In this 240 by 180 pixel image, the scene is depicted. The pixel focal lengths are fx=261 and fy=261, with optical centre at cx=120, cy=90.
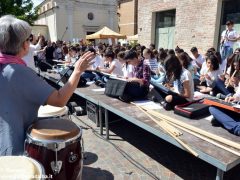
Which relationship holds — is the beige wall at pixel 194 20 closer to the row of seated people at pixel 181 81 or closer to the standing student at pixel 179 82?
the row of seated people at pixel 181 81

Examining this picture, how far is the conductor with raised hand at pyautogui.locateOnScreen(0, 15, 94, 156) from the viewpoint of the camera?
1969 mm

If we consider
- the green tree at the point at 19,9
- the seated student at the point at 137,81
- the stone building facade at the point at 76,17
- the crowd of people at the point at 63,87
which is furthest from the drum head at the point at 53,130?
the stone building facade at the point at 76,17

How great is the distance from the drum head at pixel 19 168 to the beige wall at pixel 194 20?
1111 cm

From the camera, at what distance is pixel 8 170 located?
5.64 ft

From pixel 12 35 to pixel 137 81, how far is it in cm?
304

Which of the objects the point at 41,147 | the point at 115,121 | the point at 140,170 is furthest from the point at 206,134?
the point at 115,121

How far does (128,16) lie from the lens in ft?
128

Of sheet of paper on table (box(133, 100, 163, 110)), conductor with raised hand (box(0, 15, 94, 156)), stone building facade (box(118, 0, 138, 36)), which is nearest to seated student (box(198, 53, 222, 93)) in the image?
sheet of paper on table (box(133, 100, 163, 110))

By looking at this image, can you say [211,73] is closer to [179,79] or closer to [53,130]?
[179,79]

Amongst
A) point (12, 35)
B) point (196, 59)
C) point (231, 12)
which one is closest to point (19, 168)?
point (12, 35)

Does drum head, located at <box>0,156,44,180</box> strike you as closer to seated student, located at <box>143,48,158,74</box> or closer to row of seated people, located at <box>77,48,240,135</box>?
row of seated people, located at <box>77,48,240,135</box>

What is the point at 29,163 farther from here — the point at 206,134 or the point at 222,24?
the point at 222,24

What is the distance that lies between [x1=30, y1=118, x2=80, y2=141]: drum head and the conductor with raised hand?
0.44ft

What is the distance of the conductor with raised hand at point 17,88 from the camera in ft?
6.46
